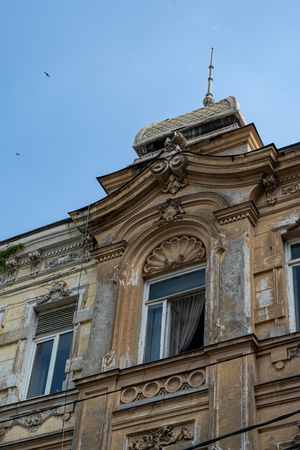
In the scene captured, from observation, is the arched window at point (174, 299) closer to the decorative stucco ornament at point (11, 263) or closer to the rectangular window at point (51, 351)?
the rectangular window at point (51, 351)

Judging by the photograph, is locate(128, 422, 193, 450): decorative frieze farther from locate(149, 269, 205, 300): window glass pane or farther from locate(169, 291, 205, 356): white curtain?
locate(149, 269, 205, 300): window glass pane

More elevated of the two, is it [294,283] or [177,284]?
[177,284]

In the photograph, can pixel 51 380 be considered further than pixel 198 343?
Yes

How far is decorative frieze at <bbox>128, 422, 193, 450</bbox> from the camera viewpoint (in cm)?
1288

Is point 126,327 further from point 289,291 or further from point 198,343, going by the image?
point 289,291

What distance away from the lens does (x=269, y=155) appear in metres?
15.3

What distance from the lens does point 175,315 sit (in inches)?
594

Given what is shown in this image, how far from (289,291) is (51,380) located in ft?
15.6

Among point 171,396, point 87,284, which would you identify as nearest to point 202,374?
point 171,396

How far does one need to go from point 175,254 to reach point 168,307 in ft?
3.34

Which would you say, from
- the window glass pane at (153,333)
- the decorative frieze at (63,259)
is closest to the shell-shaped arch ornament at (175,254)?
the window glass pane at (153,333)

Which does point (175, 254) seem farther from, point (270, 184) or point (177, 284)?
point (270, 184)

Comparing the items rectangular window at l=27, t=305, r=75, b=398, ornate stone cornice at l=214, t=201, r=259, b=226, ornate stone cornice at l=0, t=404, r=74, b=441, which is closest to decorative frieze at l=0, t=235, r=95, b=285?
rectangular window at l=27, t=305, r=75, b=398

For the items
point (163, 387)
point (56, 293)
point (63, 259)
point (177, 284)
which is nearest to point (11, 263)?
point (63, 259)
